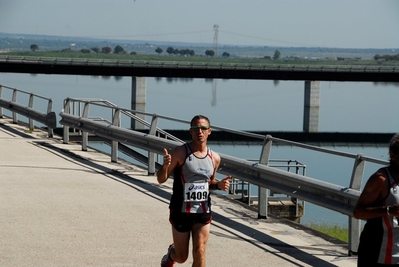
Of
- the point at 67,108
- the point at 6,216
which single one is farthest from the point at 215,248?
the point at 67,108

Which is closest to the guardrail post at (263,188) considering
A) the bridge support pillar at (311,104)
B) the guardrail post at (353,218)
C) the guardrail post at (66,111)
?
the guardrail post at (353,218)

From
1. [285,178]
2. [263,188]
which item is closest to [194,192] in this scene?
[285,178]

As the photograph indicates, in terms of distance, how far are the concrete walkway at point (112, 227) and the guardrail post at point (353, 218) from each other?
160 mm

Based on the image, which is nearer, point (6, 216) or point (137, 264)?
point (137, 264)

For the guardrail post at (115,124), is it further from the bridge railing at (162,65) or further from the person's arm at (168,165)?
the bridge railing at (162,65)

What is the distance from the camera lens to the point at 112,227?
10.2 metres

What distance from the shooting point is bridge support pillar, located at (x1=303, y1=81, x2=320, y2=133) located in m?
94.4

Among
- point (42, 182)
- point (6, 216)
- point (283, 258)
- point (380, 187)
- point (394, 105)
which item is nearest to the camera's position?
point (380, 187)

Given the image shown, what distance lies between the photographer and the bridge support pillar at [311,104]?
94412 mm

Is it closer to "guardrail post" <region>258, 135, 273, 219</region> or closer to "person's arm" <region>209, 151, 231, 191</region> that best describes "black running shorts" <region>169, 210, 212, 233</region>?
Answer: "person's arm" <region>209, 151, 231, 191</region>

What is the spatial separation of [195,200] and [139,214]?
13.6 feet

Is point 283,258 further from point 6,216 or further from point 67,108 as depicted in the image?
point 67,108

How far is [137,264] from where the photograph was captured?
27.1ft

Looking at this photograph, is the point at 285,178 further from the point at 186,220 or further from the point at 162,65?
the point at 162,65
